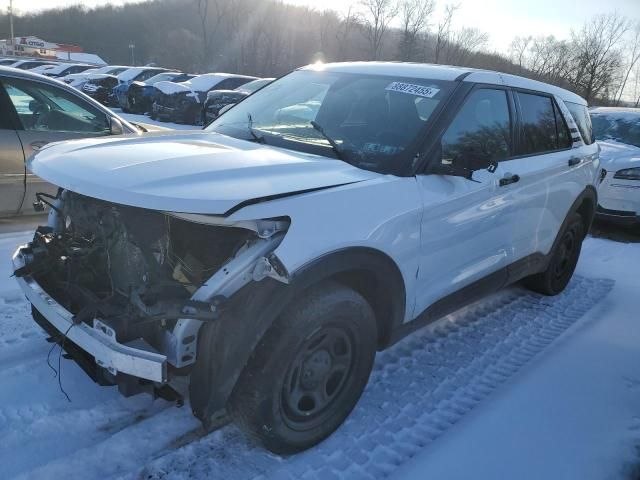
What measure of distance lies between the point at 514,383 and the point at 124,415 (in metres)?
2.34

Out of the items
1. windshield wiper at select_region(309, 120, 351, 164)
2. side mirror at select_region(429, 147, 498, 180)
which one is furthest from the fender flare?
side mirror at select_region(429, 147, 498, 180)

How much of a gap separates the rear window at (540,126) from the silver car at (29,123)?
418 centimetres

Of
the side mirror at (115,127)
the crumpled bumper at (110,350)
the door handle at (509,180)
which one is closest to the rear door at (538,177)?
the door handle at (509,180)

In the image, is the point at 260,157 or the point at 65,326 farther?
the point at 260,157

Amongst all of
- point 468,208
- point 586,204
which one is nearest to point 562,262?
point 586,204

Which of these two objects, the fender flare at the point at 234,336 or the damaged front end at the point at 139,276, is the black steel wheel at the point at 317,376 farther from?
the damaged front end at the point at 139,276

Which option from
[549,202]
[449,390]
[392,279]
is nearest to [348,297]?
[392,279]

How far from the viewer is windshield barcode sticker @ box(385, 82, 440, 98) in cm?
330

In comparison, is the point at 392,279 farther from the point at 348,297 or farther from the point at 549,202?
the point at 549,202

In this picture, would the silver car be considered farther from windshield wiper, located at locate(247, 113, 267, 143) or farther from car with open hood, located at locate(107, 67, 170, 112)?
car with open hood, located at locate(107, 67, 170, 112)

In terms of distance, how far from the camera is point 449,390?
3.28 metres

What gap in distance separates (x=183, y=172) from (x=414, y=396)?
1892 mm

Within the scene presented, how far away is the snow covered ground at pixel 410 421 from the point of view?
2518 millimetres

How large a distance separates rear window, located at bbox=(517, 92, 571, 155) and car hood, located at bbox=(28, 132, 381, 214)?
69.8 inches
